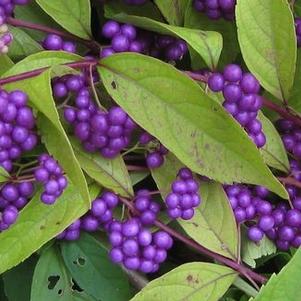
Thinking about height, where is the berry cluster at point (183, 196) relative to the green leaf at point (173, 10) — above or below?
below

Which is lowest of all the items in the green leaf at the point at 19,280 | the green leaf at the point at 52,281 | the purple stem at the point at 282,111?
the green leaf at the point at 19,280

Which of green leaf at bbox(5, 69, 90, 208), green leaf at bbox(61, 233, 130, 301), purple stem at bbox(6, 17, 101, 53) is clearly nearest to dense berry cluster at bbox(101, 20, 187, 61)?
purple stem at bbox(6, 17, 101, 53)

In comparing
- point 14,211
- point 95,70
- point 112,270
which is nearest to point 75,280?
point 112,270

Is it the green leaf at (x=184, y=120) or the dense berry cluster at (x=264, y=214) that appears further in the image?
the dense berry cluster at (x=264, y=214)

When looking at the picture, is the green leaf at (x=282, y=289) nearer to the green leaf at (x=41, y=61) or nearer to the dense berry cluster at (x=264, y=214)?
the dense berry cluster at (x=264, y=214)

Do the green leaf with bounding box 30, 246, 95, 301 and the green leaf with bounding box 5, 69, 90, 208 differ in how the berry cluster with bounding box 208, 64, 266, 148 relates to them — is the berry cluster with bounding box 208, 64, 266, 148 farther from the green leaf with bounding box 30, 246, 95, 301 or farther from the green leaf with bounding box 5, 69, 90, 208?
the green leaf with bounding box 30, 246, 95, 301

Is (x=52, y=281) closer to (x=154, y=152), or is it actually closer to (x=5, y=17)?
(x=154, y=152)

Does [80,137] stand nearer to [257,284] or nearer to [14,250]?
[14,250]

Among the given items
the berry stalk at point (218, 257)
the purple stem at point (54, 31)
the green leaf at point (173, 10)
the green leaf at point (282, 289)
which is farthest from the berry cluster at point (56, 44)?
the green leaf at point (282, 289)
